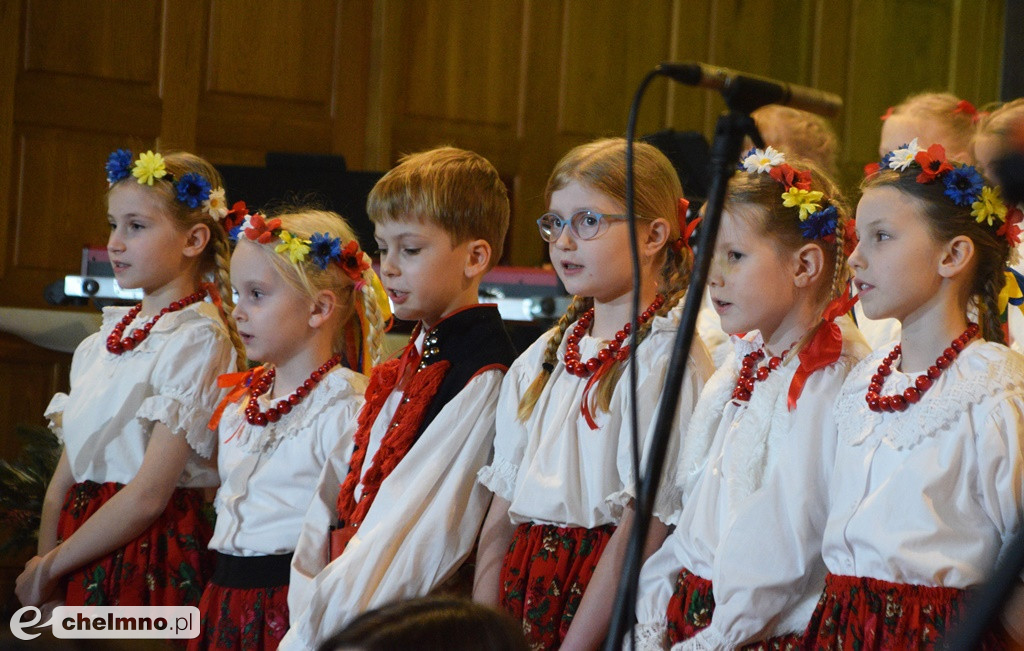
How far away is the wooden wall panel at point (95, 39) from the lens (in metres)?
5.15

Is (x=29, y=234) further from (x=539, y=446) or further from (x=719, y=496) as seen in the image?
(x=719, y=496)

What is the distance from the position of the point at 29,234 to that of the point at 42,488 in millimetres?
2196

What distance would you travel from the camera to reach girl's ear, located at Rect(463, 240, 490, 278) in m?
2.56

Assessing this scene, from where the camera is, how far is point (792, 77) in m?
6.43

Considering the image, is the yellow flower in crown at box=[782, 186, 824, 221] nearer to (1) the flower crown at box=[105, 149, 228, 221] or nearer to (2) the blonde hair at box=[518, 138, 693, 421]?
(2) the blonde hair at box=[518, 138, 693, 421]

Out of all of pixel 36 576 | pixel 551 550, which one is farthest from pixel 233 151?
pixel 551 550

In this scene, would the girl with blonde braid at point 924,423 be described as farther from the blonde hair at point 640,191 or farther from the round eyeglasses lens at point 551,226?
the round eyeglasses lens at point 551,226

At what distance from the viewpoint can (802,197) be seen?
2129 mm

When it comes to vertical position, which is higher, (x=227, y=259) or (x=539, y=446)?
(x=227, y=259)

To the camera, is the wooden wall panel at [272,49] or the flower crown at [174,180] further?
the wooden wall panel at [272,49]

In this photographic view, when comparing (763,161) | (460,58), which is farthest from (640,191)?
(460,58)

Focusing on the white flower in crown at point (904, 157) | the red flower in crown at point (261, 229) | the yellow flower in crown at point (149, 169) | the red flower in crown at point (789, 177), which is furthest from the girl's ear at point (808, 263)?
the yellow flower in crown at point (149, 169)

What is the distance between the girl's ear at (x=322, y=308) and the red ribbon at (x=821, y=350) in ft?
3.68

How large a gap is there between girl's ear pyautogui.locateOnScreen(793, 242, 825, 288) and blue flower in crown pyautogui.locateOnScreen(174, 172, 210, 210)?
5.00 ft
